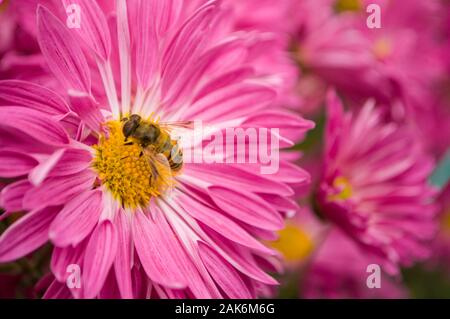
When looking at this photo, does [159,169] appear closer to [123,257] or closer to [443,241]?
[123,257]

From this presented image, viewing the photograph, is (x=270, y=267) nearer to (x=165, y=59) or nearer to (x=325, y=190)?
(x=325, y=190)

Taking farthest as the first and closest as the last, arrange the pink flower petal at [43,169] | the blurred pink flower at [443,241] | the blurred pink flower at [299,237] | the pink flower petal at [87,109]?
the blurred pink flower at [299,237] < the blurred pink flower at [443,241] < the pink flower petal at [87,109] < the pink flower petal at [43,169]

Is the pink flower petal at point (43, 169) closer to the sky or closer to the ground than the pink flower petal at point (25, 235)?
closer to the sky

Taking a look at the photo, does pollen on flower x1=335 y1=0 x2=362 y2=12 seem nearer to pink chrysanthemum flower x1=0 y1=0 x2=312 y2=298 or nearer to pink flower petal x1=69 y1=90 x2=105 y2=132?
pink chrysanthemum flower x1=0 y1=0 x2=312 y2=298

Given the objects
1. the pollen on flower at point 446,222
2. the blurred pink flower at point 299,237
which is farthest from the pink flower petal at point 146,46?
the pollen on flower at point 446,222

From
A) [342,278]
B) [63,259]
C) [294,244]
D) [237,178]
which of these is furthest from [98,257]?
[294,244]

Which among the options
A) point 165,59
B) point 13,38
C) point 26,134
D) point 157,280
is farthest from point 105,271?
point 13,38

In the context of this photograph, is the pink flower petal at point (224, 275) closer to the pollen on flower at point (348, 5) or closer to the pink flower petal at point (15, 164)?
the pink flower petal at point (15, 164)
